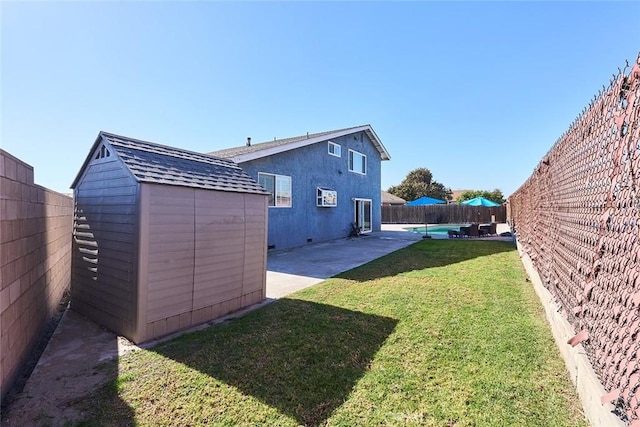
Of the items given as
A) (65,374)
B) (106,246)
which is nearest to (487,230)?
(106,246)

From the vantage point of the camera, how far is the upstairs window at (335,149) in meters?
15.9

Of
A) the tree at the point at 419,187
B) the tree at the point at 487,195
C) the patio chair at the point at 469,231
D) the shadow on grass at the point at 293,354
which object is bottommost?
the shadow on grass at the point at 293,354

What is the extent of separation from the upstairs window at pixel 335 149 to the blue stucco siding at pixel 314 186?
0.69 feet

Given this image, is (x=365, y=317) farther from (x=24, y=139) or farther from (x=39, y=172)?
(x=24, y=139)

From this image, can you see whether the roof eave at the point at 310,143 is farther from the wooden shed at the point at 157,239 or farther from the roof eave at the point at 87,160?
the roof eave at the point at 87,160

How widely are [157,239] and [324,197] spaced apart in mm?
11285

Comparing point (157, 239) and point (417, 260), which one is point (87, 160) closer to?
point (157, 239)

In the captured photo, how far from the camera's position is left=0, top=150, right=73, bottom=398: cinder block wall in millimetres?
2814

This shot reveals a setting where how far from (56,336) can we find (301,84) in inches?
502

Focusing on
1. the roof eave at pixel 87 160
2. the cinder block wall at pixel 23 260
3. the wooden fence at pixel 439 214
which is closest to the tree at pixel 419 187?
the wooden fence at pixel 439 214

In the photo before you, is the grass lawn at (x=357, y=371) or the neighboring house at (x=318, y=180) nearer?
the grass lawn at (x=357, y=371)

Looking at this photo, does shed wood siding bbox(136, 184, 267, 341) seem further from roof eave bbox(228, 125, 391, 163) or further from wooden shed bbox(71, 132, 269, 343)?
roof eave bbox(228, 125, 391, 163)

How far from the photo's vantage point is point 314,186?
14.7m

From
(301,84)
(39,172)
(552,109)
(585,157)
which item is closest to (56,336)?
(39,172)
